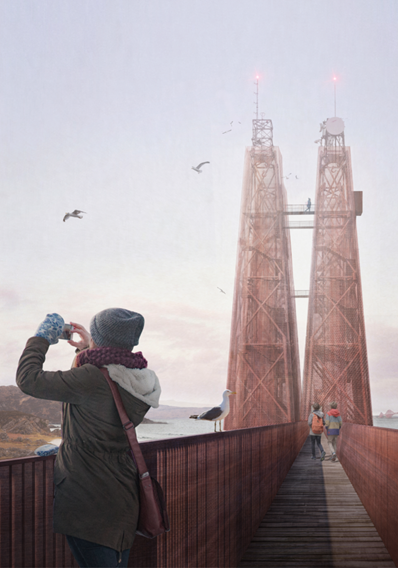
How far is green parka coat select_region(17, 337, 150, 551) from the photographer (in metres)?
2.09

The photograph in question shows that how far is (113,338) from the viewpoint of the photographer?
233cm

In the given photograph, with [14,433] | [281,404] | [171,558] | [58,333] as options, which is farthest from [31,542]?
[14,433]

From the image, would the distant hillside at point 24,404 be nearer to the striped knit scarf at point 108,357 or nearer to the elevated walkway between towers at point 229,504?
the elevated walkway between towers at point 229,504

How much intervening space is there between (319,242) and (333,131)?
5.89m

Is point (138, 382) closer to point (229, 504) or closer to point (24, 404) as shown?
point (229, 504)

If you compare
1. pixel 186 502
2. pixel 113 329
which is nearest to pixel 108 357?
pixel 113 329

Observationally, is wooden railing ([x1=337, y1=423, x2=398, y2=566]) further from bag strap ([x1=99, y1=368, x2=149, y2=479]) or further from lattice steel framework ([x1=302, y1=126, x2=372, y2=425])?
lattice steel framework ([x1=302, y1=126, x2=372, y2=425])

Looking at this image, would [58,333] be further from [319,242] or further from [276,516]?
[319,242]

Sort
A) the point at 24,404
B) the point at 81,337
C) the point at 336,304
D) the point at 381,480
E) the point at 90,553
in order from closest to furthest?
the point at 90,553
the point at 81,337
the point at 381,480
the point at 336,304
the point at 24,404

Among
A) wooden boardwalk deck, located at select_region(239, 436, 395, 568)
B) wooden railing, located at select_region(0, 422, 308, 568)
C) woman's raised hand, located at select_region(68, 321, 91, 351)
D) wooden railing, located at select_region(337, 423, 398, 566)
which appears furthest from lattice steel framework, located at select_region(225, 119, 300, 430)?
woman's raised hand, located at select_region(68, 321, 91, 351)

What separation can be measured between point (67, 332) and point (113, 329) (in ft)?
0.63

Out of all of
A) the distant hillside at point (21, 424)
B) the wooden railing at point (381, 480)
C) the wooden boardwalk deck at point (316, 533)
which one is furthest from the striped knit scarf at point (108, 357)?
the distant hillside at point (21, 424)

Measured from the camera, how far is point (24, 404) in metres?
77.1

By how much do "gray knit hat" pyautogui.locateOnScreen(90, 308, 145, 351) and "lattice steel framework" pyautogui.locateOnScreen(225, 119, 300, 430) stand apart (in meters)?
26.2
